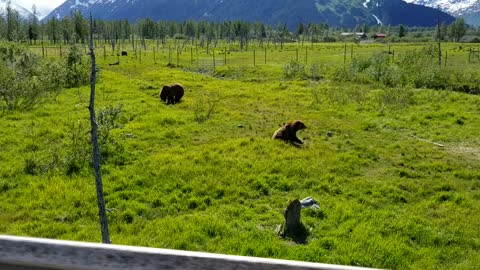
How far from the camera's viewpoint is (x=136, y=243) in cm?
737

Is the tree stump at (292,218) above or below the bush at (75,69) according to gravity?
below

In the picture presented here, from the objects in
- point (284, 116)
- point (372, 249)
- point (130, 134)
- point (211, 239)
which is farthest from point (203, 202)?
point (284, 116)

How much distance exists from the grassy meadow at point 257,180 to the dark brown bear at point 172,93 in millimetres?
1143

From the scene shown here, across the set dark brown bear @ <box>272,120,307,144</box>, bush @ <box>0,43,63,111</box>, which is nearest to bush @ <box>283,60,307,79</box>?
bush @ <box>0,43,63,111</box>

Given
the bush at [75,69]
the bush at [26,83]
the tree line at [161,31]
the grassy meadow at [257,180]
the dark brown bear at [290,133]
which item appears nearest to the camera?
the grassy meadow at [257,180]

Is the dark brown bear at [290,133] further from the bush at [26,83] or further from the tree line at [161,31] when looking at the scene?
the tree line at [161,31]

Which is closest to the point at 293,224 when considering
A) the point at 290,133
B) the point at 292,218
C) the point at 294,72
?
the point at 292,218

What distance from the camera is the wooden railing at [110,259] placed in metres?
2.33

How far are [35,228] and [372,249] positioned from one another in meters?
6.22

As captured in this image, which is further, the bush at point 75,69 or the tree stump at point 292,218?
the bush at point 75,69

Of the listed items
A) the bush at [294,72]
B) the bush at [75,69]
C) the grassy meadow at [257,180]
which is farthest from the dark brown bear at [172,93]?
the bush at [294,72]

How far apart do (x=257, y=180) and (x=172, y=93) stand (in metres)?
11.9

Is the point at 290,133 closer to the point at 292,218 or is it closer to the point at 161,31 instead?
the point at 292,218

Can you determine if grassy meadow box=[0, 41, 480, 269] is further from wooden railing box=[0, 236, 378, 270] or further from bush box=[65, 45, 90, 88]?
bush box=[65, 45, 90, 88]
